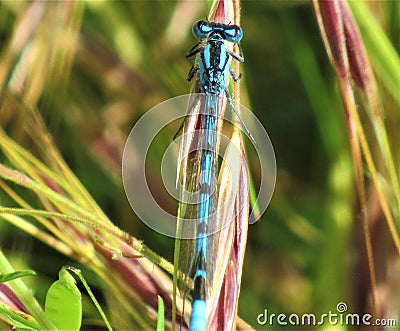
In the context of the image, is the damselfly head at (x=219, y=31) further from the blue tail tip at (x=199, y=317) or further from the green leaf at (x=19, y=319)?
the green leaf at (x=19, y=319)

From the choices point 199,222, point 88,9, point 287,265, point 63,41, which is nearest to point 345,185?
point 287,265

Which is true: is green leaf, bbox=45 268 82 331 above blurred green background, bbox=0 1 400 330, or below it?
below

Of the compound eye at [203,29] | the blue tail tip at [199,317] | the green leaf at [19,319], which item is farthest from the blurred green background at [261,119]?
the green leaf at [19,319]

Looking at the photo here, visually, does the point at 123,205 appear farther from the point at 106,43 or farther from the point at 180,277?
the point at 180,277

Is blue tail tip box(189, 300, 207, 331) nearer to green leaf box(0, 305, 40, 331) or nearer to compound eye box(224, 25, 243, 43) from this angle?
green leaf box(0, 305, 40, 331)

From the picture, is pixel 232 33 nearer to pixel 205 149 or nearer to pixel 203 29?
pixel 203 29

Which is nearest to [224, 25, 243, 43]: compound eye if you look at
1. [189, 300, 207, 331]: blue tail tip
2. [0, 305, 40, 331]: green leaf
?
[189, 300, 207, 331]: blue tail tip

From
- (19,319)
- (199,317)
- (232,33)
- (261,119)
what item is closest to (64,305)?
(19,319)
